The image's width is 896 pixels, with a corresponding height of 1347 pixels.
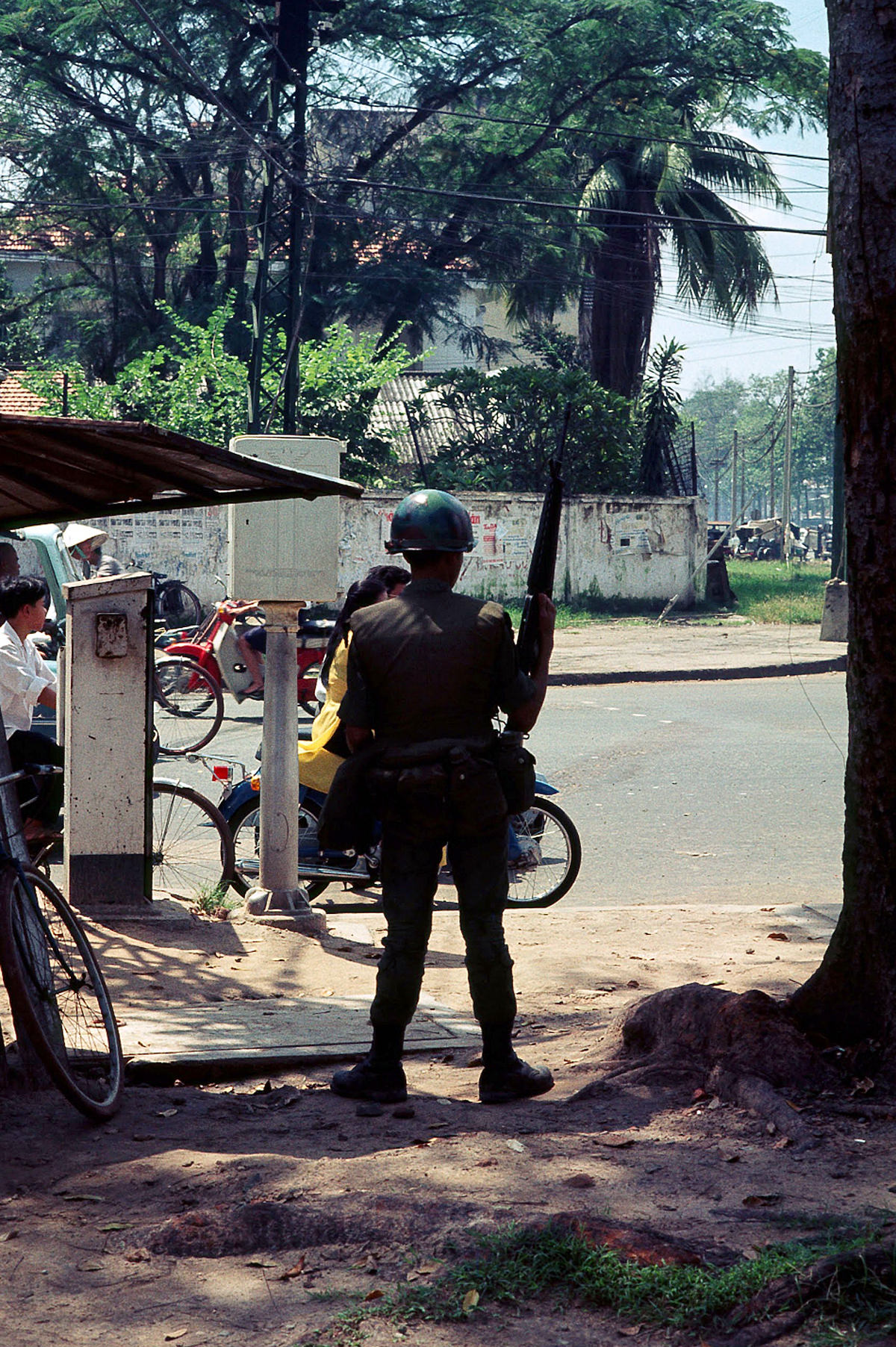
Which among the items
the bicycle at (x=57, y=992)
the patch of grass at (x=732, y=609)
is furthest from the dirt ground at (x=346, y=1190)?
the patch of grass at (x=732, y=609)

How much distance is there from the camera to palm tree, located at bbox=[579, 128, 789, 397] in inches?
1188

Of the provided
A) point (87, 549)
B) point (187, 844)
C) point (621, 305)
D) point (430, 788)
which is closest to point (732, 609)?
point (621, 305)

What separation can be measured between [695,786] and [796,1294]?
782 centimetres

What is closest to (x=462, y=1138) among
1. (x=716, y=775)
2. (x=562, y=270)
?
(x=716, y=775)

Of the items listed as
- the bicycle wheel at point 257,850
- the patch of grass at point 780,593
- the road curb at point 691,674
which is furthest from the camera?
the patch of grass at point 780,593

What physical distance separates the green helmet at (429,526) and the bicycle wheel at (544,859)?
342 centimetres

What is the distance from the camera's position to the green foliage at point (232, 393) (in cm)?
2409

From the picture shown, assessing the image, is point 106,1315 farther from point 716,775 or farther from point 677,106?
point 677,106

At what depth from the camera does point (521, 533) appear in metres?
23.3

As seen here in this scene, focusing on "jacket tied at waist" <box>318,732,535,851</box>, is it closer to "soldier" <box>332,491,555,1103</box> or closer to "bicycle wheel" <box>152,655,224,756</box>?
"soldier" <box>332,491,555,1103</box>

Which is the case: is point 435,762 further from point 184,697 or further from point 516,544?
point 516,544

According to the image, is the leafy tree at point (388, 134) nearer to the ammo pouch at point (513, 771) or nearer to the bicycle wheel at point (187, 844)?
the bicycle wheel at point (187, 844)

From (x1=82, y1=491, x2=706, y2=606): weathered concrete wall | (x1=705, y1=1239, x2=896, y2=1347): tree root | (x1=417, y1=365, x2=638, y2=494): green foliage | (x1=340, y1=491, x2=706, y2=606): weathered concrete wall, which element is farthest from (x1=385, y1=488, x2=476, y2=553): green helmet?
(x1=417, y1=365, x2=638, y2=494): green foliage

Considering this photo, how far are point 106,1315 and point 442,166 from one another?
98.5ft
